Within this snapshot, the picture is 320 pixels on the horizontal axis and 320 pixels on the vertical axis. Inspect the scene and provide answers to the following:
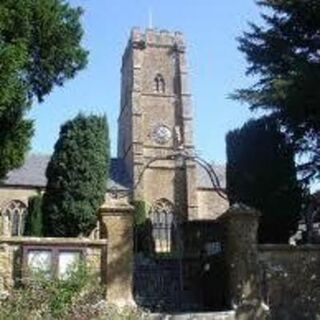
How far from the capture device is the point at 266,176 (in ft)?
62.1

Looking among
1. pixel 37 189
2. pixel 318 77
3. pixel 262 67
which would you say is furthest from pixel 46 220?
pixel 37 189

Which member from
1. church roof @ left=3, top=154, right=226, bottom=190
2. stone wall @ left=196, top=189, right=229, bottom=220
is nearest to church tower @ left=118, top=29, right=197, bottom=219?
church roof @ left=3, top=154, right=226, bottom=190

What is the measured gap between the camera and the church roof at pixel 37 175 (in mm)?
46062

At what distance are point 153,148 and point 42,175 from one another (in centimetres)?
1094

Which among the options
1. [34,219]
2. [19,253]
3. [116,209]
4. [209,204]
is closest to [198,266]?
[116,209]

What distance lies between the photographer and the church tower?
5069 cm

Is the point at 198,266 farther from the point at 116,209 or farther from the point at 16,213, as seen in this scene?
the point at 16,213

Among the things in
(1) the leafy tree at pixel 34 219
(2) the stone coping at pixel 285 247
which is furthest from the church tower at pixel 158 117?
(2) the stone coping at pixel 285 247

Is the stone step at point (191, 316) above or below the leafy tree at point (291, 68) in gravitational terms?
below

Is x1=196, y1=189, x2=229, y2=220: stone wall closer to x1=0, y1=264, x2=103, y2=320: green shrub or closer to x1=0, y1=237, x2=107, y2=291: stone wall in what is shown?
x1=0, y1=237, x2=107, y2=291: stone wall

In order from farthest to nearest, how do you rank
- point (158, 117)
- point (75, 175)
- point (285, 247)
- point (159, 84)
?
point (159, 84) < point (158, 117) < point (75, 175) < point (285, 247)

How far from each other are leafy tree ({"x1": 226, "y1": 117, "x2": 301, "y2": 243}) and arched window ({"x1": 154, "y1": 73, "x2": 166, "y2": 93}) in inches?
1471

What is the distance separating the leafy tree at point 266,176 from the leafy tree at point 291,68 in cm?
64

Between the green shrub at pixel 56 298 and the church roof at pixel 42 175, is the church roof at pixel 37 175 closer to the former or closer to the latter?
the church roof at pixel 42 175
